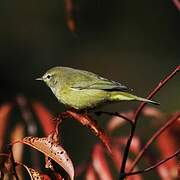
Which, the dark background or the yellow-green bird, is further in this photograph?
the dark background

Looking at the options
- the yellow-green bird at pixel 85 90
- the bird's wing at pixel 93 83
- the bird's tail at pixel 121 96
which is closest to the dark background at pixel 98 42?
the yellow-green bird at pixel 85 90

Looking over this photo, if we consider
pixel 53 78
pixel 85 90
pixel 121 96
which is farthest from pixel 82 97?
pixel 53 78

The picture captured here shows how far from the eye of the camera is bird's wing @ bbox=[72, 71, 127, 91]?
3.29m

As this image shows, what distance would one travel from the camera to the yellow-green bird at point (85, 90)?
3203 mm

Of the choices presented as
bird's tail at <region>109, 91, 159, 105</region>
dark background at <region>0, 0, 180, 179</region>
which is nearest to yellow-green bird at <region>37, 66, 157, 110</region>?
bird's tail at <region>109, 91, 159, 105</region>

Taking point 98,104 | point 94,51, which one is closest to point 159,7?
point 94,51

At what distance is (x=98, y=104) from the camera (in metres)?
3.29

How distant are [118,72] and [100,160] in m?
8.32

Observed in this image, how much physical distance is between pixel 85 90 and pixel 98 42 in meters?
8.02

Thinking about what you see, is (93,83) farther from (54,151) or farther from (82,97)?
(54,151)

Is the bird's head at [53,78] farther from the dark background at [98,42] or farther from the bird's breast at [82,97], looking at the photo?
the dark background at [98,42]

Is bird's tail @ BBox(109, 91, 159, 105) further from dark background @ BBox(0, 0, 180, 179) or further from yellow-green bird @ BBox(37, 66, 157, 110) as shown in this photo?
dark background @ BBox(0, 0, 180, 179)

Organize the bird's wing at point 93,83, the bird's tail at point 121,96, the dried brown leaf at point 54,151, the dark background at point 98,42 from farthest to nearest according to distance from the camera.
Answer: the dark background at point 98,42 → the bird's wing at point 93,83 → the bird's tail at point 121,96 → the dried brown leaf at point 54,151

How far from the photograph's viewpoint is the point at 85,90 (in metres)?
3.44
